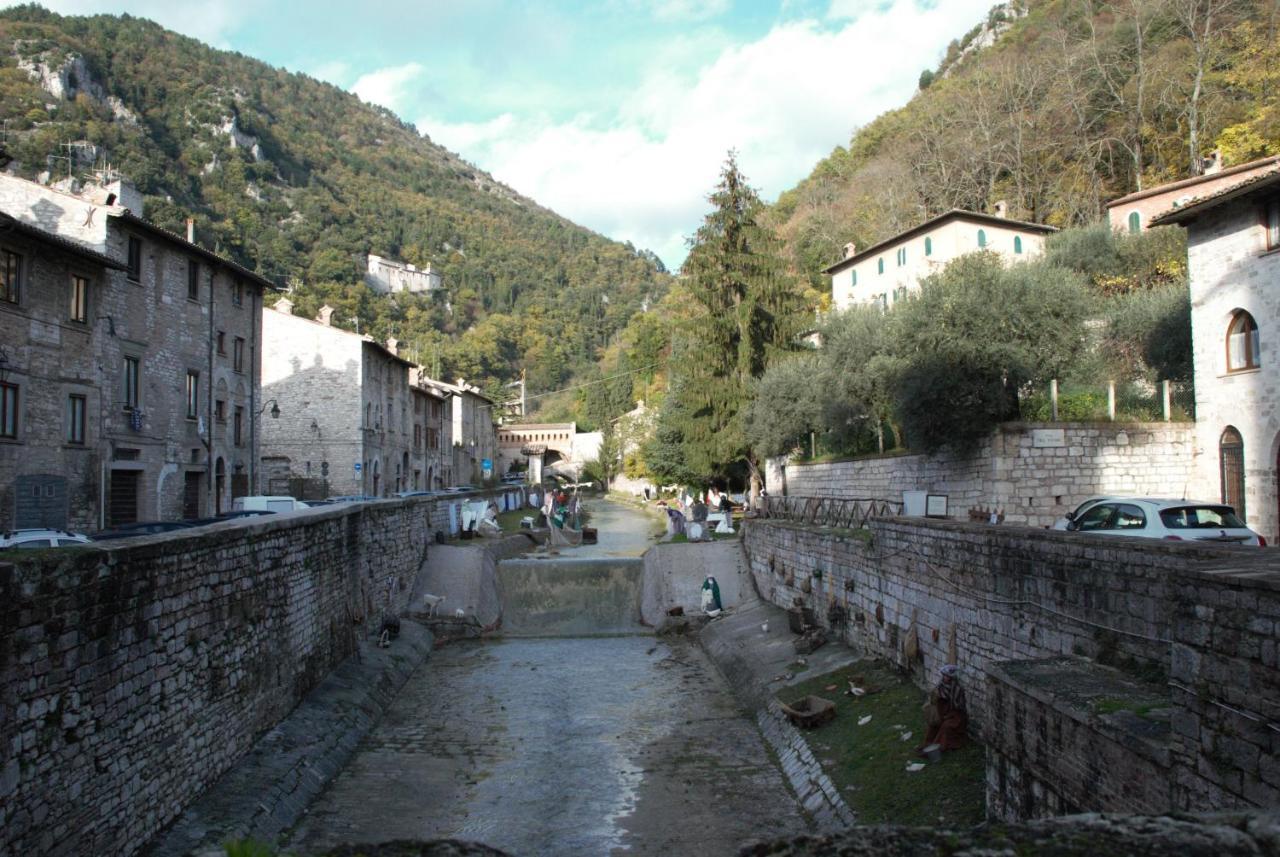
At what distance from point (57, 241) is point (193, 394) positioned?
9807mm

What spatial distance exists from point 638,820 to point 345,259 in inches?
6535

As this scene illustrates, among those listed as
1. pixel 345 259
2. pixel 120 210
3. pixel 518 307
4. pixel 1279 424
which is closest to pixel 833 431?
pixel 1279 424

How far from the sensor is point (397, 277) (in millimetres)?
186625

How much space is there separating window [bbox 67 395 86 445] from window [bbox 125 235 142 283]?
481 centimetres

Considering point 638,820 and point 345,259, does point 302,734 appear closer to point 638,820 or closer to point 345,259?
point 638,820

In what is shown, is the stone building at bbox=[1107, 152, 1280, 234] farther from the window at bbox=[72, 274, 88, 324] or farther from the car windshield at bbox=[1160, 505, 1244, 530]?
the window at bbox=[72, 274, 88, 324]

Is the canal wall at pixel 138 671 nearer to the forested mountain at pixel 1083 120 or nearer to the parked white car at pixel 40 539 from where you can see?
the parked white car at pixel 40 539

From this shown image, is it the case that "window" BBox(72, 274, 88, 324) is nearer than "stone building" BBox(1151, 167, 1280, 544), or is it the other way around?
"stone building" BBox(1151, 167, 1280, 544)

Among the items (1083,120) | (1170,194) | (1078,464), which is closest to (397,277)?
(1083,120)

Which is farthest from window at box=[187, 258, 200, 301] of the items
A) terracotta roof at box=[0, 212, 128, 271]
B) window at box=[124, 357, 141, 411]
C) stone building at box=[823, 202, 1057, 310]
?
stone building at box=[823, 202, 1057, 310]

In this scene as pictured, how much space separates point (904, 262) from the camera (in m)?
53.8

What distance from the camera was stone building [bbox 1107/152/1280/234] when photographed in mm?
38719

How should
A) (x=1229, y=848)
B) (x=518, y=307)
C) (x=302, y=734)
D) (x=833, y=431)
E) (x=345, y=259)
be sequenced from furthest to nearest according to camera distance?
(x=518, y=307), (x=345, y=259), (x=833, y=431), (x=302, y=734), (x=1229, y=848)

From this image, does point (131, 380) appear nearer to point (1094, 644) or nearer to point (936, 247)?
point (1094, 644)
